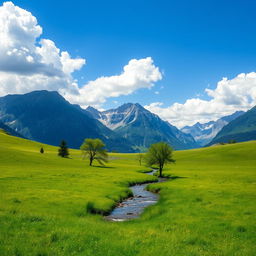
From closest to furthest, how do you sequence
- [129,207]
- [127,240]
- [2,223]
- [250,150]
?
[127,240] < [2,223] < [129,207] < [250,150]

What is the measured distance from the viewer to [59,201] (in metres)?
30.8

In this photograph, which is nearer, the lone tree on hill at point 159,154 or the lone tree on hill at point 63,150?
the lone tree on hill at point 159,154

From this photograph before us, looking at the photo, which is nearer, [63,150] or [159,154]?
[159,154]

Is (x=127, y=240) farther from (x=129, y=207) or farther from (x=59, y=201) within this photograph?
(x=129, y=207)

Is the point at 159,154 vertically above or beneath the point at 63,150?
above

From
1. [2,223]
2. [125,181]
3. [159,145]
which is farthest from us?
[159,145]

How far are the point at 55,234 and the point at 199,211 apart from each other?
55.3 ft

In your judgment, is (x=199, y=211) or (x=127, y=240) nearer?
(x=127, y=240)

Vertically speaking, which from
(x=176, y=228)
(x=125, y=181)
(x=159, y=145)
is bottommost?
(x=125, y=181)

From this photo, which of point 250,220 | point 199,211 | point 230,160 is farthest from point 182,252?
point 230,160

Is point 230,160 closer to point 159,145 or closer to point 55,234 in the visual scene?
point 159,145

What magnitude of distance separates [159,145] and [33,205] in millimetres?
63721

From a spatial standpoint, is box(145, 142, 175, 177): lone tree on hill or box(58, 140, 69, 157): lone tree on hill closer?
box(145, 142, 175, 177): lone tree on hill

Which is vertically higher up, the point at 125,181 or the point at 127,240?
the point at 127,240
